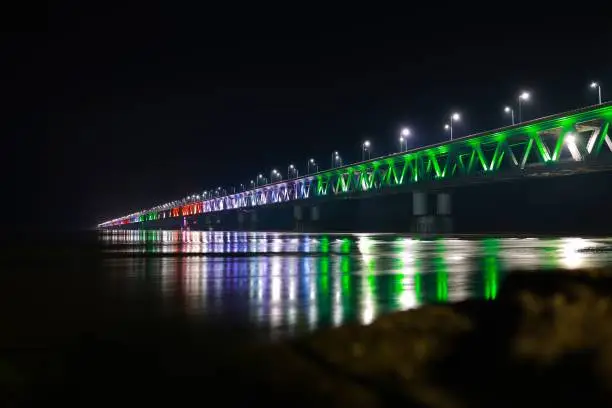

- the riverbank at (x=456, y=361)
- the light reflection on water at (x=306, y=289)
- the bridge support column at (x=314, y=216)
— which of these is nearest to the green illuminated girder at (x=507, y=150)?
the bridge support column at (x=314, y=216)

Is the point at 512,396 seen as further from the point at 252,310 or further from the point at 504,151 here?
the point at 504,151

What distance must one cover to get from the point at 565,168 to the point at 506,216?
105641 millimetres

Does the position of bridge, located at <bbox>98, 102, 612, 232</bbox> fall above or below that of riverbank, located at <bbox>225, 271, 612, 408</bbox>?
above

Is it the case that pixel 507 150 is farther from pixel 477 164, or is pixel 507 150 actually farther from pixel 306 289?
pixel 306 289

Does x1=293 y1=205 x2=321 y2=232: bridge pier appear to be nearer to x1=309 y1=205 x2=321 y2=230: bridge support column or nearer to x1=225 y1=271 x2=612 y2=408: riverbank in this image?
x1=309 y1=205 x2=321 y2=230: bridge support column

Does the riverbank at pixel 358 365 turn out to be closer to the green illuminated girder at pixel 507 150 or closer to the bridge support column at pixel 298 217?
the green illuminated girder at pixel 507 150

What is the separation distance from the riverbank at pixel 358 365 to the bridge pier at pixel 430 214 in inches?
3717

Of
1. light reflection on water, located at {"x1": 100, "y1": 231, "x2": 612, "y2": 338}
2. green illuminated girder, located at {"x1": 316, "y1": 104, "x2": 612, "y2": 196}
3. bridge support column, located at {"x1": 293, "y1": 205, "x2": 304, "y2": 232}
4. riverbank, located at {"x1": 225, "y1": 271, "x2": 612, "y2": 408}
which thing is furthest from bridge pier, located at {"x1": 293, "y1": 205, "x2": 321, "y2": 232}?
riverbank, located at {"x1": 225, "y1": 271, "x2": 612, "y2": 408}

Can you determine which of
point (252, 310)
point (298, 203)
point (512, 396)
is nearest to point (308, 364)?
point (512, 396)

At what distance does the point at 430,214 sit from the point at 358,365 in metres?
106

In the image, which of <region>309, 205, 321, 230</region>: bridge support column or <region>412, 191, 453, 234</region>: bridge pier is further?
<region>309, 205, 321, 230</region>: bridge support column

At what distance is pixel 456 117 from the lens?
8969 cm

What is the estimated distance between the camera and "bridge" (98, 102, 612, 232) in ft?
238

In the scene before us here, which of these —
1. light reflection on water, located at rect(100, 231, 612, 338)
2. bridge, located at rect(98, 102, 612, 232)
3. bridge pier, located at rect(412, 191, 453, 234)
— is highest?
bridge, located at rect(98, 102, 612, 232)
